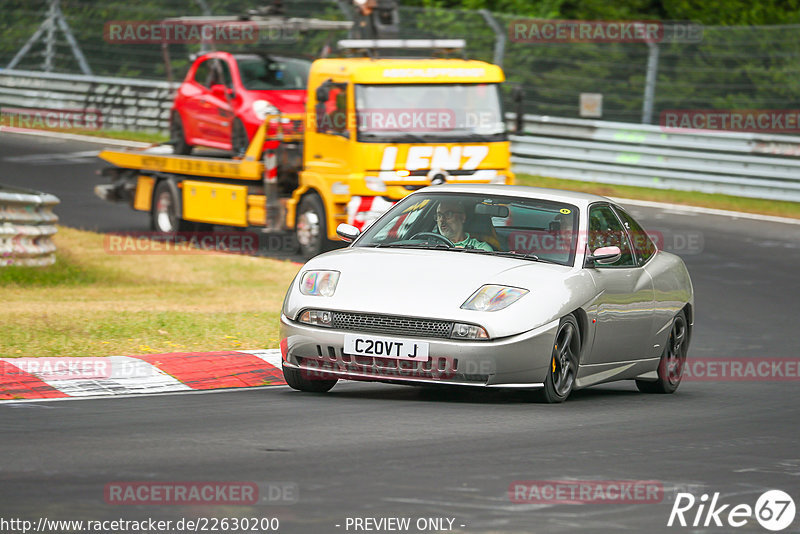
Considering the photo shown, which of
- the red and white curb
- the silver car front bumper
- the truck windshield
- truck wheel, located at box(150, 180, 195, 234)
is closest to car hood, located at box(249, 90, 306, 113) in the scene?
truck wheel, located at box(150, 180, 195, 234)

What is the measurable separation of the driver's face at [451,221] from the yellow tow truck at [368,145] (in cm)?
813

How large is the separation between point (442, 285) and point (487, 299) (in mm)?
286

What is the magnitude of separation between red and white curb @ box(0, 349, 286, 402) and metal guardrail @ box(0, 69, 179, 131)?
22.3m

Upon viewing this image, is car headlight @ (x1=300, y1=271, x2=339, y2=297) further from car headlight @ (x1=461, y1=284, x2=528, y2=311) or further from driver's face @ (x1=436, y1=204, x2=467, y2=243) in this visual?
driver's face @ (x1=436, y1=204, x2=467, y2=243)

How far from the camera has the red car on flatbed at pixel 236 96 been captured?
2100cm

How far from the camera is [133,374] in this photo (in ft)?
32.9

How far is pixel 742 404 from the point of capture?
1015cm

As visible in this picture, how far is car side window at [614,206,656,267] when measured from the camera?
10648 mm

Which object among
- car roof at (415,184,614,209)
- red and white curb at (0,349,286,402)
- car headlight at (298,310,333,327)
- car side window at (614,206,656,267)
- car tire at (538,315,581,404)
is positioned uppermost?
car roof at (415,184,614,209)

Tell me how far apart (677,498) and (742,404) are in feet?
12.4

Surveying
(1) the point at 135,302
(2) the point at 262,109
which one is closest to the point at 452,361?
(1) the point at 135,302

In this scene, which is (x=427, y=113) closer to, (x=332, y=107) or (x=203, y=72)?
(x=332, y=107)

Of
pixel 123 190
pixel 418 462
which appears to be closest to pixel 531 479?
pixel 418 462

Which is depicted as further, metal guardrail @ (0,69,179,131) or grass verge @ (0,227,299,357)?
metal guardrail @ (0,69,179,131)
